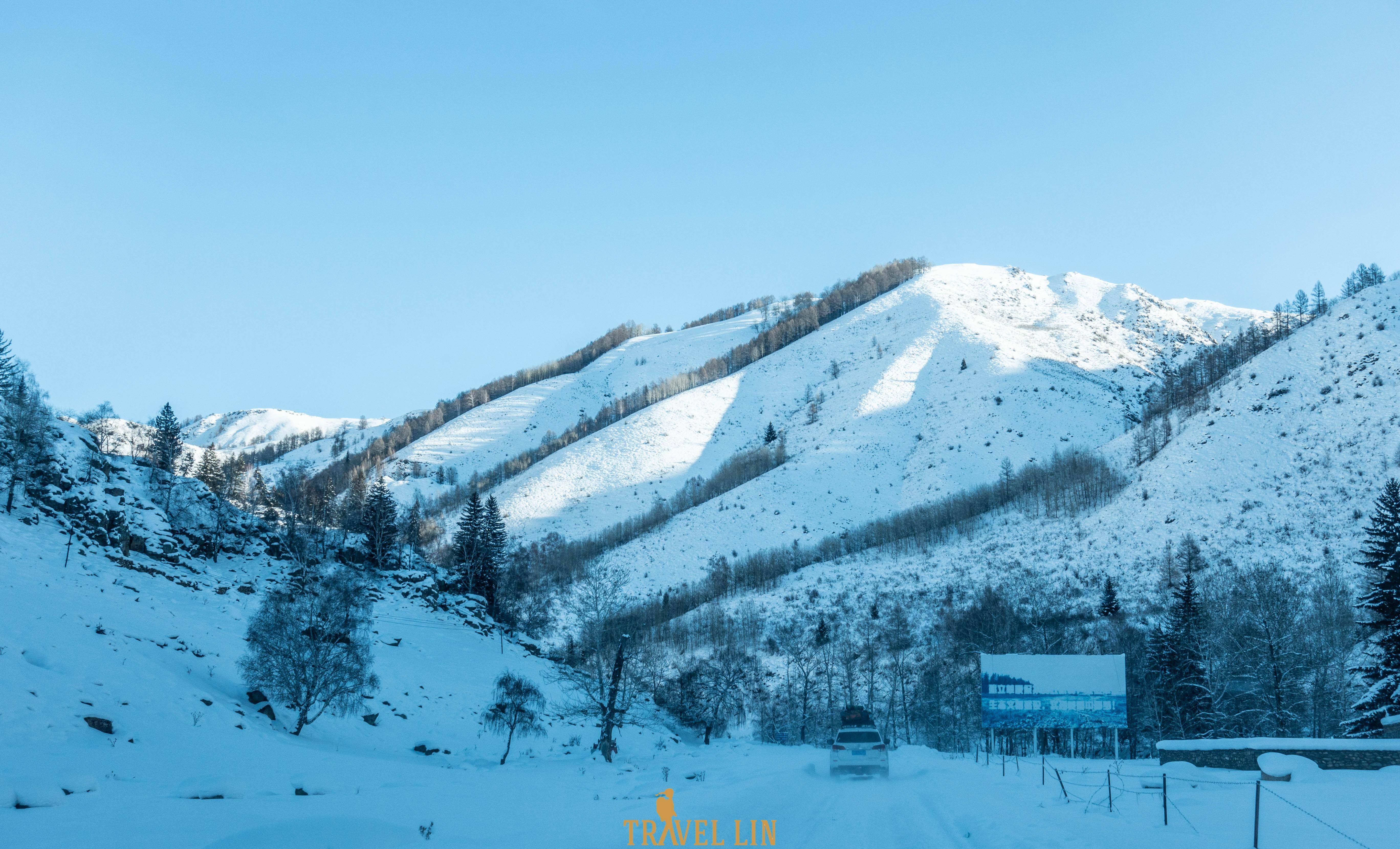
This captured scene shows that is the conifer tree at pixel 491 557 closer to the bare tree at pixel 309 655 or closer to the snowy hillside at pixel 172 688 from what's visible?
the snowy hillside at pixel 172 688

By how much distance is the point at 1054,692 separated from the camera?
30172 mm

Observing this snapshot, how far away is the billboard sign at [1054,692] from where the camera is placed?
2978cm

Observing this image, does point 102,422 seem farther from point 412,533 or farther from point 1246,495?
point 1246,495

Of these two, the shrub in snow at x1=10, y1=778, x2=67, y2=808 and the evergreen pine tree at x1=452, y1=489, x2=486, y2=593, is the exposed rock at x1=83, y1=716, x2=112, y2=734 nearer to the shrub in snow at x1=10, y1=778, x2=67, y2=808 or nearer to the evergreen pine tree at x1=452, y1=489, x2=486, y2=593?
the shrub in snow at x1=10, y1=778, x2=67, y2=808

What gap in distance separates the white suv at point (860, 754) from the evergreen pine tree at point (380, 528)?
5192 cm

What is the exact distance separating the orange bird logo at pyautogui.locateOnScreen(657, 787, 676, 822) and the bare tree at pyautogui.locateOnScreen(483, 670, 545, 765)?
1852cm

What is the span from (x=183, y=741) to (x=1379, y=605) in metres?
42.4

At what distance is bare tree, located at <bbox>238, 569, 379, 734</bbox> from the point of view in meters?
29.4

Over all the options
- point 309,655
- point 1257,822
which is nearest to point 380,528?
point 309,655

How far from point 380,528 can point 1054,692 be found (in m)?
56.4

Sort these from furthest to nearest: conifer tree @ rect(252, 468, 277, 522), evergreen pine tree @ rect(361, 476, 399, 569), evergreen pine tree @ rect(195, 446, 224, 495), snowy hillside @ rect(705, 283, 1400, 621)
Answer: evergreen pine tree @ rect(195, 446, 224, 495), conifer tree @ rect(252, 468, 277, 522), evergreen pine tree @ rect(361, 476, 399, 569), snowy hillside @ rect(705, 283, 1400, 621)

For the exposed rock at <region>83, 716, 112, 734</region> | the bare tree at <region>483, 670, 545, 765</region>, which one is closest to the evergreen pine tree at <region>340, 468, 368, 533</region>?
the bare tree at <region>483, 670, 545, 765</region>

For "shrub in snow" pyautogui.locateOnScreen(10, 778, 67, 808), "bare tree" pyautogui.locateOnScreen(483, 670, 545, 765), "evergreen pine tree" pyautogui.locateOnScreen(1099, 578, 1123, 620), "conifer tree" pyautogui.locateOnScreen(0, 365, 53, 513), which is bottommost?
"bare tree" pyautogui.locateOnScreen(483, 670, 545, 765)

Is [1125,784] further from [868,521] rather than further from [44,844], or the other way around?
[868,521]
